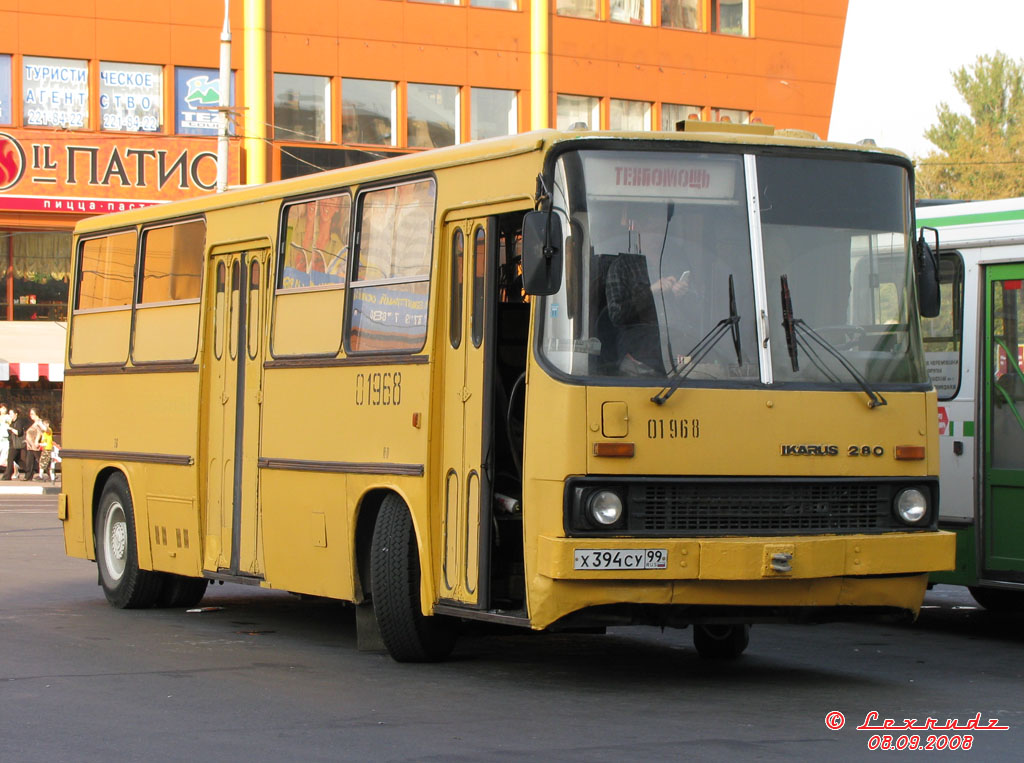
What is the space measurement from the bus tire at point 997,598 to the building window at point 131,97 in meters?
29.2

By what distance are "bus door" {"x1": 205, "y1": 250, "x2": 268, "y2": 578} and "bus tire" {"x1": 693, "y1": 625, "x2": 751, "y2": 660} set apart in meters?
3.19

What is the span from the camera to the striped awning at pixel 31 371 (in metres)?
37.7

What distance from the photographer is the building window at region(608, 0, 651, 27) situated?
144 feet

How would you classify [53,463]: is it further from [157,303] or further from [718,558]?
[718,558]

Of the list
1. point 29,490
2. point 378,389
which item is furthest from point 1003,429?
point 29,490

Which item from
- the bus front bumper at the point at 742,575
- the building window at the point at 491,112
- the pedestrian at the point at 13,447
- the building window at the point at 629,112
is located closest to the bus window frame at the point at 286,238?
the bus front bumper at the point at 742,575

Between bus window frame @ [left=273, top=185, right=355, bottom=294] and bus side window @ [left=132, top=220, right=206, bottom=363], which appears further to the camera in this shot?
bus side window @ [left=132, top=220, right=206, bottom=363]

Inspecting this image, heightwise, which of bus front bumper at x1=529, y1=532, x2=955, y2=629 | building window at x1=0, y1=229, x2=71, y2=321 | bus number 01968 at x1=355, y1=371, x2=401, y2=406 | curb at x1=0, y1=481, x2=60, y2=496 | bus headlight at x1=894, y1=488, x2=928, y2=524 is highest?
building window at x1=0, y1=229, x2=71, y2=321

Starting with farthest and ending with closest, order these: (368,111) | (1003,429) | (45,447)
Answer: (368,111) → (45,447) → (1003,429)

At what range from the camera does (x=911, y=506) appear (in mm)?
9430

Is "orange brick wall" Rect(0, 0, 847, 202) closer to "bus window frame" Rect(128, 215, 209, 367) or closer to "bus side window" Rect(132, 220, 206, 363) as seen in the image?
"bus window frame" Rect(128, 215, 209, 367)

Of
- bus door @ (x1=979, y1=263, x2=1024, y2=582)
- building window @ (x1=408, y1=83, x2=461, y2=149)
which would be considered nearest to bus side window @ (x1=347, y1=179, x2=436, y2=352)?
bus door @ (x1=979, y1=263, x2=1024, y2=582)

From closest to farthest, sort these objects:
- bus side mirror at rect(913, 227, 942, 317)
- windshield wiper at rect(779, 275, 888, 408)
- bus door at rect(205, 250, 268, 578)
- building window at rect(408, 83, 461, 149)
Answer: windshield wiper at rect(779, 275, 888, 408) → bus side mirror at rect(913, 227, 942, 317) → bus door at rect(205, 250, 268, 578) → building window at rect(408, 83, 461, 149)

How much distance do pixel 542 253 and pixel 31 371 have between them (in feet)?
102
